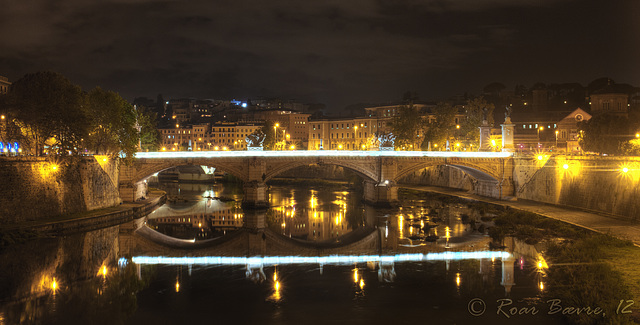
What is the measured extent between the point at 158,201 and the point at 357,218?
798 inches

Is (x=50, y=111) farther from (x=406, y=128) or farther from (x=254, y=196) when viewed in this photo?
(x=406, y=128)

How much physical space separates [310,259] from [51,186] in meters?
19.2

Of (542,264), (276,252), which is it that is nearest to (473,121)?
(542,264)

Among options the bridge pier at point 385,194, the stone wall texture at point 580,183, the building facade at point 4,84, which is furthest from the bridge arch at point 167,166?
the building facade at point 4,84

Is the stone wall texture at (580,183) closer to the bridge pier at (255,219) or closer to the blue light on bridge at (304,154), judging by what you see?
the blue light on bridge at (304,154)

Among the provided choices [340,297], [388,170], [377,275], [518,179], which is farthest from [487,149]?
[340,297]

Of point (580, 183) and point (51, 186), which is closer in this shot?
point (51, 186)

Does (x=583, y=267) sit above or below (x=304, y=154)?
below

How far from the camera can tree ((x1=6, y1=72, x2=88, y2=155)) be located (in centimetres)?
3547

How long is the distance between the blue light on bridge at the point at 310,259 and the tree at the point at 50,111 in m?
13.1

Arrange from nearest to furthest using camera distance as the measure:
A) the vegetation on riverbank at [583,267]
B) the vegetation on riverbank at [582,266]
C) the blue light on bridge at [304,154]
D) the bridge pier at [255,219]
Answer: the vegetation on riverbank at [582,266] → the vegetation on riverbank at [583,267] → the bridge pier at [255,219] → the blue light on bridge at [304,154]

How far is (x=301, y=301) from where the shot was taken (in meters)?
21.2

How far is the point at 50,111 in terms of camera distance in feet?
117

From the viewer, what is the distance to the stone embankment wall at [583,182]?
33.0 metres
